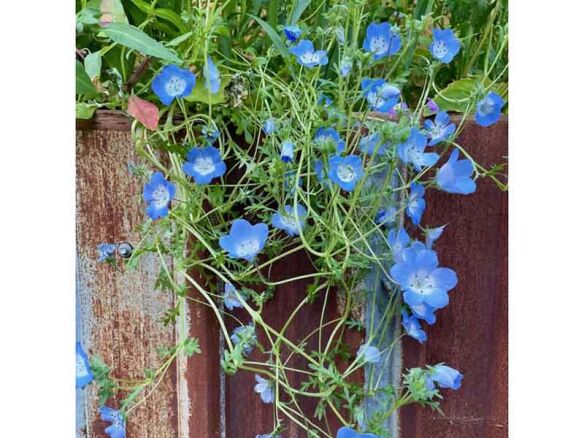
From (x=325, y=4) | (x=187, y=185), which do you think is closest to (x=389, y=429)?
(x=187, y=185)

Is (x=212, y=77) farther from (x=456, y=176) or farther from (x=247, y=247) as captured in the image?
(x=456, y=176)

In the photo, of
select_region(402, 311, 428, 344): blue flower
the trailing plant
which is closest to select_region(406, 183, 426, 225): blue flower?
the trailing plant

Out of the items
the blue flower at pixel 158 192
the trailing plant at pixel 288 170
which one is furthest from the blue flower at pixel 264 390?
the blue flower at pixel 158 192

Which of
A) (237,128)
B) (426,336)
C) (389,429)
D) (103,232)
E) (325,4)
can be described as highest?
(325,4)

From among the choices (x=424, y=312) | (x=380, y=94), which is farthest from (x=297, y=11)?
(x=424, y=312)

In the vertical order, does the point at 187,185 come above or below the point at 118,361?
above

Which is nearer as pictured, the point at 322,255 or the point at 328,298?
the point at 322,255

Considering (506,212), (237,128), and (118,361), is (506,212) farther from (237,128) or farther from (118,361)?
(118,361)
